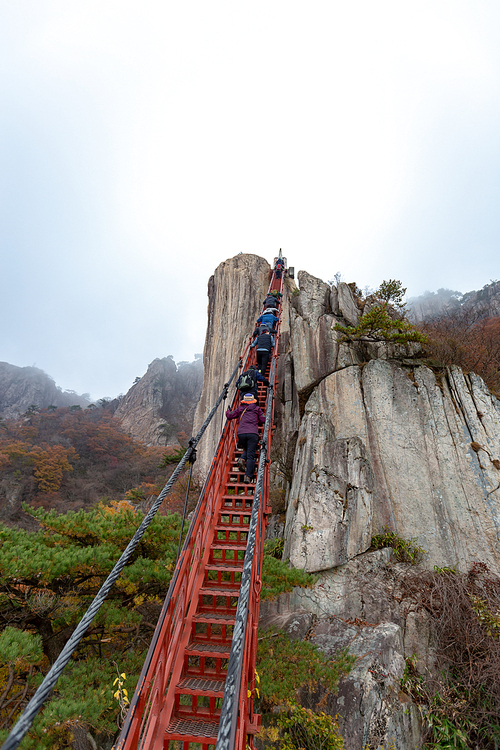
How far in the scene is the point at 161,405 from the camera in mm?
51094

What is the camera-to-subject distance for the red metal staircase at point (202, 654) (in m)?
2.27

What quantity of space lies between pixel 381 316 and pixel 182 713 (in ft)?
34.0

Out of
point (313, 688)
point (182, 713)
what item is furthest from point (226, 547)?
point (313, 688)

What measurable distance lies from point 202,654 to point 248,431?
3.03 m

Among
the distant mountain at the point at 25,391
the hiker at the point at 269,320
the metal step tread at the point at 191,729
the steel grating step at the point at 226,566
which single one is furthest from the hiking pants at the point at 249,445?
the distant mountain at the point at 25,391

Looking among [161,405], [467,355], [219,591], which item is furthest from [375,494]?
[161,405]

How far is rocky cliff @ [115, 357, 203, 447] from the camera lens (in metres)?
42.9

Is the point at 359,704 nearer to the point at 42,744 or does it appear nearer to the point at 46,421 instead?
the point at 42,744

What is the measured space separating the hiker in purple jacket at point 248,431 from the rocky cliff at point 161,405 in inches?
1349

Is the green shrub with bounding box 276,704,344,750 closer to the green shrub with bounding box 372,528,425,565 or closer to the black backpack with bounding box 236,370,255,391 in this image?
the green shrub with bounding box 372,528,425,565

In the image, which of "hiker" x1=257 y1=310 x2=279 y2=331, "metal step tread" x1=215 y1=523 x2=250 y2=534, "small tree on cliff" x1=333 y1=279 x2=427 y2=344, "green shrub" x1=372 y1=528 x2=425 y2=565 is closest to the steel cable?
"metal step tread" x1=215 y1=523 x2=250 y2=534

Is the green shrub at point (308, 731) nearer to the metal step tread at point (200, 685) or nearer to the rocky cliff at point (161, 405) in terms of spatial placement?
the metal step tread at point (200, 685)

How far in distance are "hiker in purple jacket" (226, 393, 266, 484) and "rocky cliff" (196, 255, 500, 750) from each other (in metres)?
3.41

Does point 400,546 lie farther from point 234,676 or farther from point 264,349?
point 234,676
